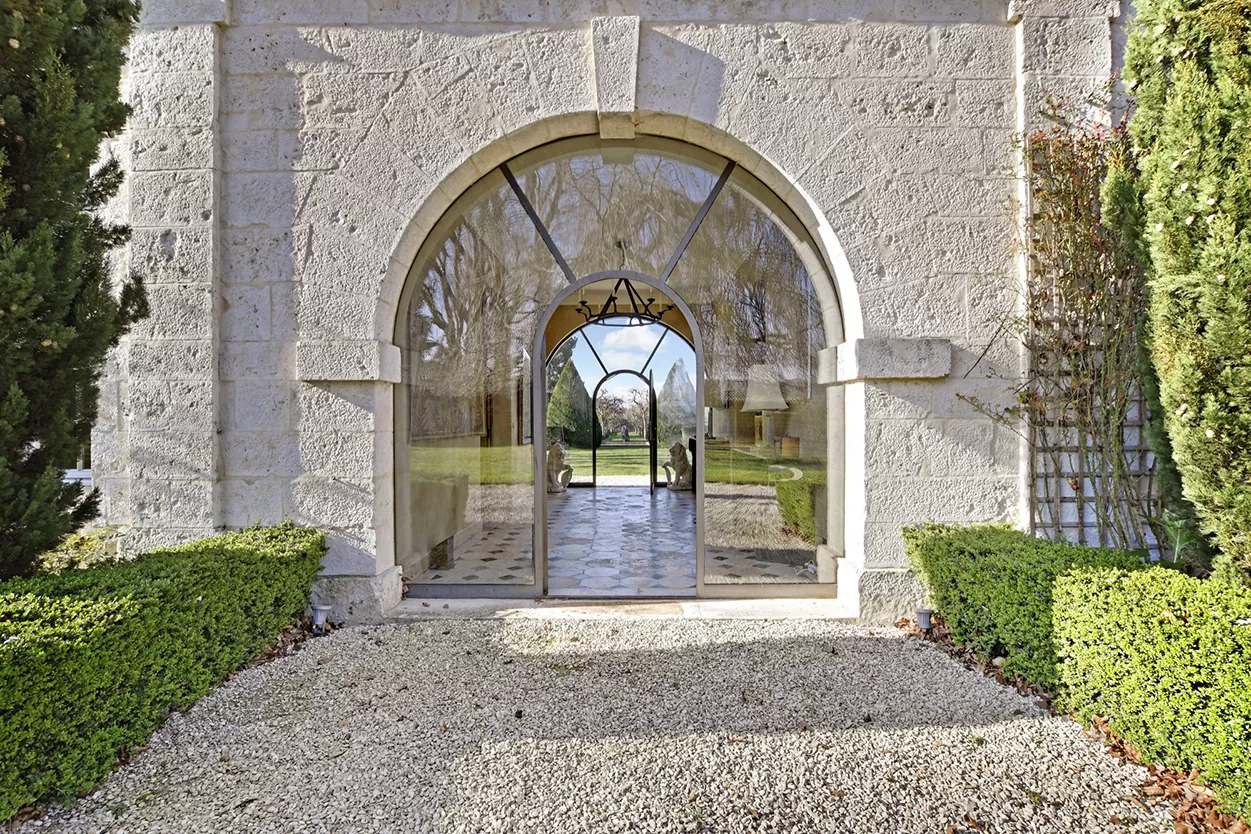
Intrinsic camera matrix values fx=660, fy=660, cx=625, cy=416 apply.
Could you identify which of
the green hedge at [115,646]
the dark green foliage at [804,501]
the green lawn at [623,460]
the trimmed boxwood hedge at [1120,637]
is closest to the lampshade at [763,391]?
the dark green foliage at [804,501]

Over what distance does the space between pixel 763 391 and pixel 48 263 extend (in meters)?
3.85

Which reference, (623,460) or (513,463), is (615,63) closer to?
(513,463)

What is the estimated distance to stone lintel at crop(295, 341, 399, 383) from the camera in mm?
4012

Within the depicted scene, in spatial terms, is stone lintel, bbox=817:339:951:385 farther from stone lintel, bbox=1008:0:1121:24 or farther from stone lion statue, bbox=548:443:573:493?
stone lion statue, bbox=548:443:573:493

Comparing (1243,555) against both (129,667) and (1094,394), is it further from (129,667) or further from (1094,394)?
(129,667)

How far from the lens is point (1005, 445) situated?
403 cm

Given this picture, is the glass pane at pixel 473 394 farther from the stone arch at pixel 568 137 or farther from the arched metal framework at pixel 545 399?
the stone arch at pixel 568 137

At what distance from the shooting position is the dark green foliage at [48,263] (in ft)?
9.16

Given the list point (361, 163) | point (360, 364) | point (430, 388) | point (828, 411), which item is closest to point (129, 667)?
point (360, 364)

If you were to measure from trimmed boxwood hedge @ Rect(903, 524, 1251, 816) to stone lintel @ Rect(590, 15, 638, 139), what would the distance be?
10.5 ft

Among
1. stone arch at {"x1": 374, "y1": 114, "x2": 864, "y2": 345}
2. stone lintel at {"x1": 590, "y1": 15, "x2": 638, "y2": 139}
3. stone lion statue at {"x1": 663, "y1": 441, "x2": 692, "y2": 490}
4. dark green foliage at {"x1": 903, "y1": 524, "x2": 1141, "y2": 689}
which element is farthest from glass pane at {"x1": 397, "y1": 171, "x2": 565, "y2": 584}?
stone lion statue at {"x1": 663, "y1": 441, "x2": 692, "y2": 490}

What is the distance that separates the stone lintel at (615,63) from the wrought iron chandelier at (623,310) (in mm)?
2495

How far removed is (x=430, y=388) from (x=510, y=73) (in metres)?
2.08

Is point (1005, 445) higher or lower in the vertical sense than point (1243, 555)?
higher
